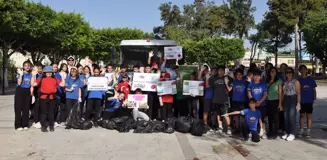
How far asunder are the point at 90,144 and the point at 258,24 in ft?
194

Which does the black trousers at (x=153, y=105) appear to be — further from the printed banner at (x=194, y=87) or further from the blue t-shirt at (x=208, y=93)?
the blue t-shirt at (x=208, y=93)

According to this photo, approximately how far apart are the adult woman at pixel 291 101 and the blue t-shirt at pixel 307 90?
0.39m

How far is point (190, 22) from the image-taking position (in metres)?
70.2

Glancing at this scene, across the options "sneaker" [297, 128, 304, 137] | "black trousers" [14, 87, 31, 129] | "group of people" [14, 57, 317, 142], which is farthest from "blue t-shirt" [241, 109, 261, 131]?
"black trousers" [14, 87, 31, 129]

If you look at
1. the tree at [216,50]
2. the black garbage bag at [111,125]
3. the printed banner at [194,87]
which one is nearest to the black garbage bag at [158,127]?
the black garbage bag at [111,125]

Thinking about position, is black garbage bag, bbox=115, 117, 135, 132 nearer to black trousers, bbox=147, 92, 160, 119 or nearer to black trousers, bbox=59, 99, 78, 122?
black trousers, bbox=147, 92, 160, 119

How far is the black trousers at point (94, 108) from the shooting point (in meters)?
10.4

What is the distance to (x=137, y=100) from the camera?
401 inches

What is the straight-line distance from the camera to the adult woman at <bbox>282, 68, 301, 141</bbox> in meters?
8.90

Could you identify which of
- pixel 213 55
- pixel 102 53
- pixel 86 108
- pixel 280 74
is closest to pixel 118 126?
pixel 86 108

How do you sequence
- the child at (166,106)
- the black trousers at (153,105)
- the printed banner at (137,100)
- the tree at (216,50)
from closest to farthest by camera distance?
the printed banner at (137,100)
the child at (166,106)
the black trousers at (153,105)
the tree at (216,50)

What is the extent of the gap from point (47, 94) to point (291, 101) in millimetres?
5877

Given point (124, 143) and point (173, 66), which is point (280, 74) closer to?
point (173, 66)

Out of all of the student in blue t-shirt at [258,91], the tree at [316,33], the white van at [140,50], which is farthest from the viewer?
the tree at [316,33]
